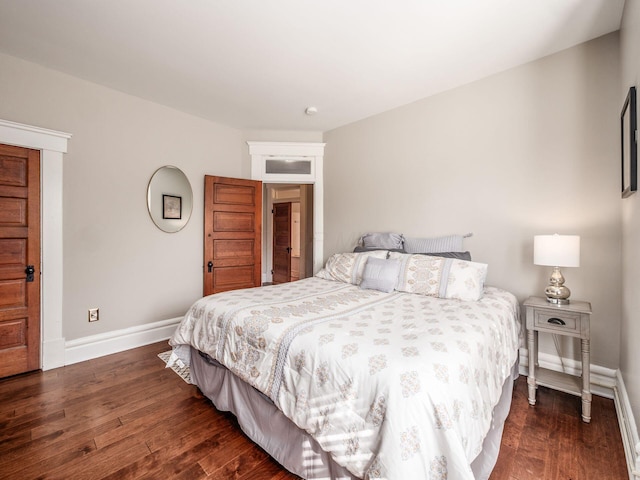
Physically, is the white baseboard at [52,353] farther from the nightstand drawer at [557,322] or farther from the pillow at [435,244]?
the nightstand drawer at [557,322]

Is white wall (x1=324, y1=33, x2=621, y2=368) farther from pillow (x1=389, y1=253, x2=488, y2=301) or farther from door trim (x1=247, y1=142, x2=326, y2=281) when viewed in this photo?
Answer: door trim (x1=247, y1=142, x2=326, y2=281)

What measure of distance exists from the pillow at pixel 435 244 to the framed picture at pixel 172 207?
2.71m

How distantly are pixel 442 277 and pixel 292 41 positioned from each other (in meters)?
2.20

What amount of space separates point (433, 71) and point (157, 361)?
378cm

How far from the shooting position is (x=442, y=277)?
2.35 m

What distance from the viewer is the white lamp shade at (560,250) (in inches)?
78.5

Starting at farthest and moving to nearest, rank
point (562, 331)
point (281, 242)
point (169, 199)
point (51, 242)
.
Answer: point (281, 242)
point (169, 199)
point (51, 242)
point (562, 331)

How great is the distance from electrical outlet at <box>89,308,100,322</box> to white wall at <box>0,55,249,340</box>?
0.04 m

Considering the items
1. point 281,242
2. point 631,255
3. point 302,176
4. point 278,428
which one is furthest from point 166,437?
point 281,242

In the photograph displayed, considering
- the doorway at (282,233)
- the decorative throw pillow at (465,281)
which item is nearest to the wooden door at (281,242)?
the doorway at (282,233)

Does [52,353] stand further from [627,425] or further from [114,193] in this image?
[627,425]

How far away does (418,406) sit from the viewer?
1.05m

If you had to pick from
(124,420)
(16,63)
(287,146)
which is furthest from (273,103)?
(124,420)

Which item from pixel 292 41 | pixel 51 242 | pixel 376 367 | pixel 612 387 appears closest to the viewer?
pixel 376 367
